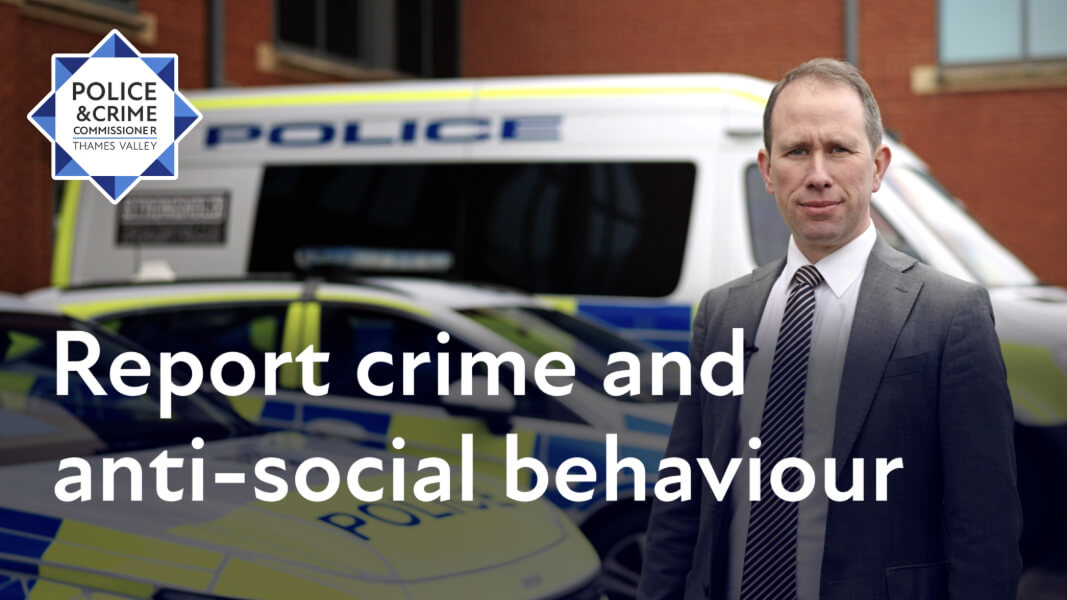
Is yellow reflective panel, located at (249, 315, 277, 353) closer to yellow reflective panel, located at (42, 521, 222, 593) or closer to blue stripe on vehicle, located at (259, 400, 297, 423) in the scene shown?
blue stripe on vehicle, located at (259, 400, 297, 423)

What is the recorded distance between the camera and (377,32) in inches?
572

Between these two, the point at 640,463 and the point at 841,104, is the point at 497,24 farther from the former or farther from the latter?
the point at 841,104

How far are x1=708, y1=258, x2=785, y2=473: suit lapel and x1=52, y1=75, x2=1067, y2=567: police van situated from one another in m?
3.82

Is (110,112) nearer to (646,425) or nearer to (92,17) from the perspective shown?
(646,425)

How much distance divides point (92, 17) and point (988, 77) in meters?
8.82

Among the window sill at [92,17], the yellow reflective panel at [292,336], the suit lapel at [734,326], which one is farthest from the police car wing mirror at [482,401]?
the window sill at [92,17]

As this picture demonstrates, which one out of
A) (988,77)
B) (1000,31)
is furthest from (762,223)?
(1000,31)

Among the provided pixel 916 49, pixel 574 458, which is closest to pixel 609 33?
pixel 916 49

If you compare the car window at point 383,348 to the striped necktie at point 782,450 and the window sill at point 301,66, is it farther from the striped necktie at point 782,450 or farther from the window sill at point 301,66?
the window sill at point 301,66

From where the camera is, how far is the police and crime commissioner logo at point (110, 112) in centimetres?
486

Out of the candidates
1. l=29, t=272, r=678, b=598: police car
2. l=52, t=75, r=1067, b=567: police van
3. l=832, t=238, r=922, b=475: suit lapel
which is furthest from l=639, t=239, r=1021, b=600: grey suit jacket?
l=52, t=75, r=1067, b=567: police van

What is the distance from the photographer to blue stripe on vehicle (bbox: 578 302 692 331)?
21.8 ft

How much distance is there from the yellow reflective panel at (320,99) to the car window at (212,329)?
91.7 inches

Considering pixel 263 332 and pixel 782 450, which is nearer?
pixel 782 450
